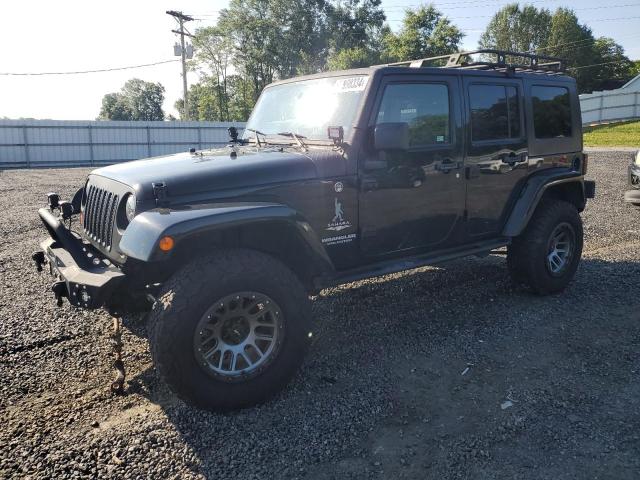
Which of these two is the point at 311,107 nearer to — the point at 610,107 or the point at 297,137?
the point at 297,137

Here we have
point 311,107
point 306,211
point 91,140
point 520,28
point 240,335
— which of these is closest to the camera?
point 240,335

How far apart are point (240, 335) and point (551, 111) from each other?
399 centimetres

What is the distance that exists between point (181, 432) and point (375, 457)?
3.65 ft

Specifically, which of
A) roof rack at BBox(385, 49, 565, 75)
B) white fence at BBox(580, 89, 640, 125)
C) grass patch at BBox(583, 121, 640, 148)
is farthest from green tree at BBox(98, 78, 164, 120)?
roof rack at BBox(385, 49, 565, 75)

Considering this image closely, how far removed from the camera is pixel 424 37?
137 feet

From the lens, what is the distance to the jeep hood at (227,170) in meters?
3.32

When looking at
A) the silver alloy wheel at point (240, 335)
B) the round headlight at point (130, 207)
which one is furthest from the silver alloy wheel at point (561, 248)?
the round headlight at point (130, 207)

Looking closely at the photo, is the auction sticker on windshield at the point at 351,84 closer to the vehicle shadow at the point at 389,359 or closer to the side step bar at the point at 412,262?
the side step bar at the point at 412,262

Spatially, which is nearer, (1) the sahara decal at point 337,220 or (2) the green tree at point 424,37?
(1) the sahara decal at point 337,220

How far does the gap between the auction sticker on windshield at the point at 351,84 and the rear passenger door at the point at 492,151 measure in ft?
3.57

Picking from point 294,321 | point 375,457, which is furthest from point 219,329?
point 375,457

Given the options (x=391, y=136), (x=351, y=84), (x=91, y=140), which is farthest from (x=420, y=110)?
(x=91, y=140)

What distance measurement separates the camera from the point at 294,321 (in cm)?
334

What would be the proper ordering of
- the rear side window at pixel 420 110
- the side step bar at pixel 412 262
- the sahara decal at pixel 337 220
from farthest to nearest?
1. the rear side window at pixel 420 110
2. the side step bar at pixel 412 262
3. the sahara decal at pixel 337 220
